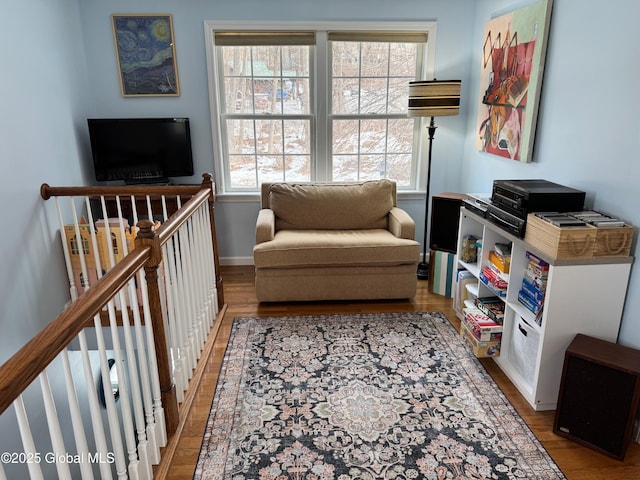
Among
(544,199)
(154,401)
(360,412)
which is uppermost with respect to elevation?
(544,199)

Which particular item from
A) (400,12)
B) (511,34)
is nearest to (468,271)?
(511,34)

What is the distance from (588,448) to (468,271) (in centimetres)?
135

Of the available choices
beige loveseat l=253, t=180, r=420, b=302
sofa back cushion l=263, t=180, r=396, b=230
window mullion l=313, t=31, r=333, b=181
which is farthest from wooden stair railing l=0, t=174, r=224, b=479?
window mullion l=313, t=31, r=333, b=181

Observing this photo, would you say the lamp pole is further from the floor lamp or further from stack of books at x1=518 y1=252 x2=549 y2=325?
stack of books at x1=518 y1=252 x2=549 y2=325

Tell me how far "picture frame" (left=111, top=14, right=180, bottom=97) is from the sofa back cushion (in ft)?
4.49

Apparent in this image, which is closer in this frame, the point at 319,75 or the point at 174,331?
the point at 174,331

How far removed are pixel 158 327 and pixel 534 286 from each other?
1887 millimetres

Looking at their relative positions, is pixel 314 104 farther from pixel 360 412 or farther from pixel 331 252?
pixel 360 412

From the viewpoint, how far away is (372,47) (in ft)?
13.1

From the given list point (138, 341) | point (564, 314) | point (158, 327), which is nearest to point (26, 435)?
point (138, 341)

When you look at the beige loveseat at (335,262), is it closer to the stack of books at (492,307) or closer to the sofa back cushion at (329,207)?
the sofa back cushion at (329,207)

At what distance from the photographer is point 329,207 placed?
3.81 m

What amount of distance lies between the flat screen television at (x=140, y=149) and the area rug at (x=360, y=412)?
1715 mm

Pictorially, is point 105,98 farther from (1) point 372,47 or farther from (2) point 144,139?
(1) point 372,47
